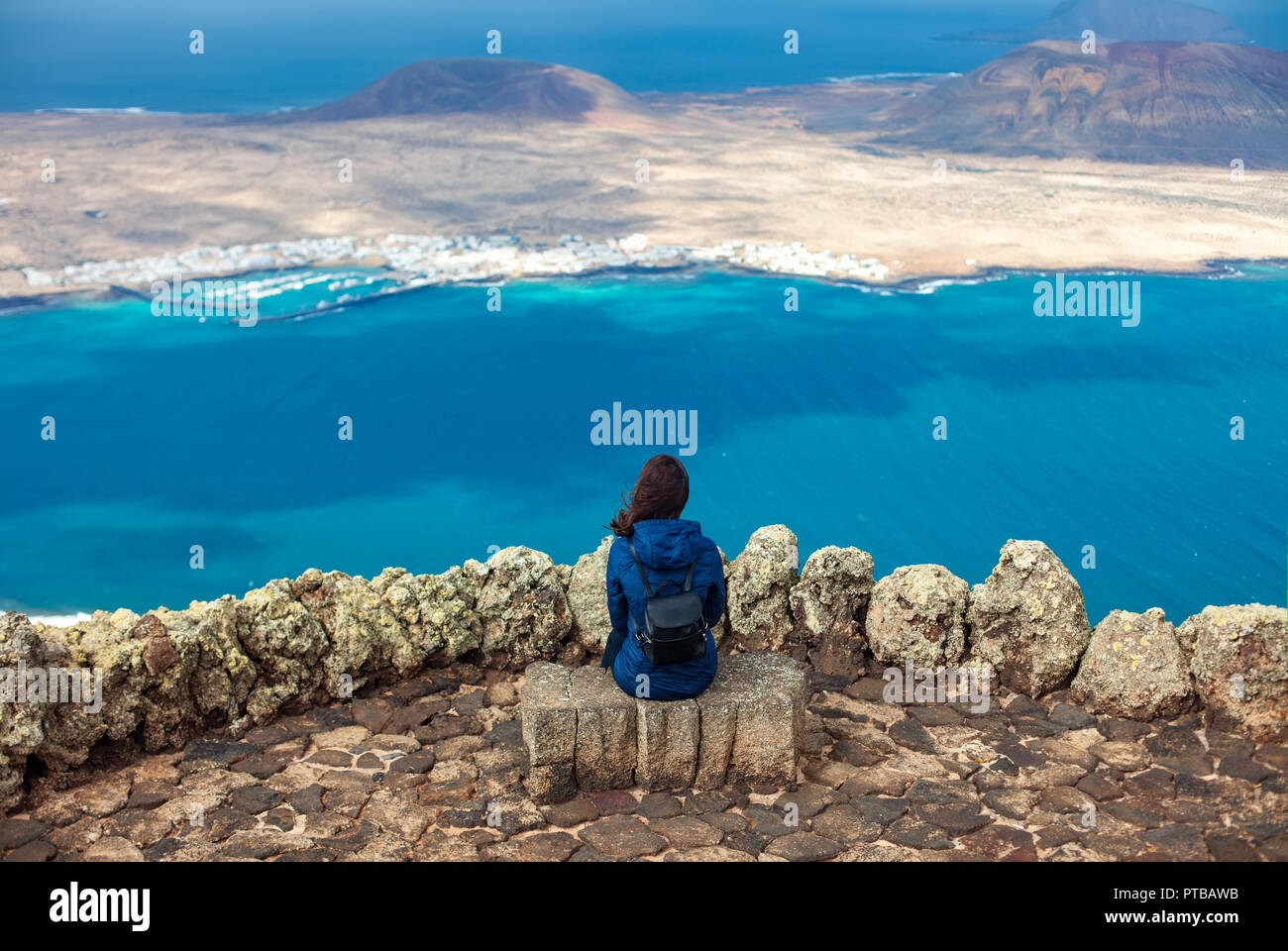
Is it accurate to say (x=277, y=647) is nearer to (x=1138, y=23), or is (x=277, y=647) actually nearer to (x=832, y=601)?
(x=832, y=601)

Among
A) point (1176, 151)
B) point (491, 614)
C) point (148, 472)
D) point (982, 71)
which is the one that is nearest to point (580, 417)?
point (148, 472)

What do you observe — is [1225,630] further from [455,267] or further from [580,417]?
[455,267]

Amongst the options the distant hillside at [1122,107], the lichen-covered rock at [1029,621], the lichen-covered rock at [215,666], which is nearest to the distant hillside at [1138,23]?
the distant hillside at [1122,107]

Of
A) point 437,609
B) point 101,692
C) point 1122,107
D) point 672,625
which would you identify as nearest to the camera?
point 672,625

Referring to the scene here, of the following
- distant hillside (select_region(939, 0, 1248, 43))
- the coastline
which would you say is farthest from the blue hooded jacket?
distant hillside (select_region(939, 0, 1248, 43))

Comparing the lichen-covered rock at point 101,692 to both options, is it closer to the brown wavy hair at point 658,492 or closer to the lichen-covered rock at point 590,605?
the lichen-covered rock at point 590,605

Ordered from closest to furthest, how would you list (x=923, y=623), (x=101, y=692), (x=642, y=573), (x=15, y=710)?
(x=642, y=573) < (x=15, y=710) < (x=101, y=692) < (x=923, y=623)

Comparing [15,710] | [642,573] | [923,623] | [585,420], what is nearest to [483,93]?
[585,420]
